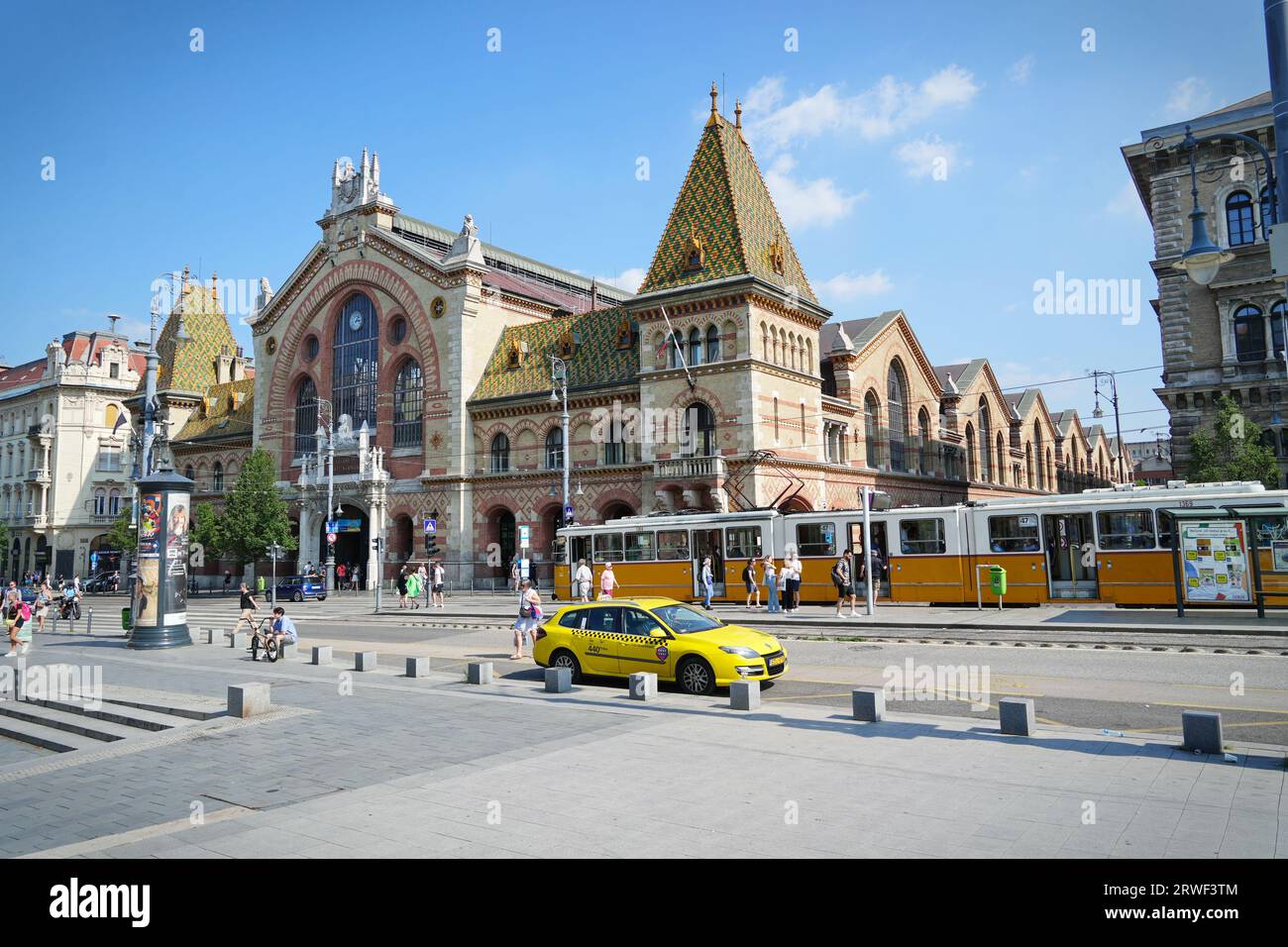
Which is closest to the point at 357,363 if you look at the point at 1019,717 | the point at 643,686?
the point at 643,686

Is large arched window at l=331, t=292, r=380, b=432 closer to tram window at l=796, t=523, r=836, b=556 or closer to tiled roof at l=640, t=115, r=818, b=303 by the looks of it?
tiled roof at l=640, t=115, r=818, b=303

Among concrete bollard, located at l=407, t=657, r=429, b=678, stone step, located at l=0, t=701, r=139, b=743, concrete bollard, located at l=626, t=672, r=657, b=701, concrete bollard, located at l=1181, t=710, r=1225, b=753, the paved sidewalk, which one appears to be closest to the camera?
the paved sidewalk

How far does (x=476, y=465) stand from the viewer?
46.1m

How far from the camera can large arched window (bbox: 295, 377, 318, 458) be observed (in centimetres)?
5416

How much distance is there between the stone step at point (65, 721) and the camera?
37.4ft

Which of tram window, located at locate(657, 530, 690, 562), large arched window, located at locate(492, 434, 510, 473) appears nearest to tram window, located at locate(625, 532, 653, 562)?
tram window, located at locate(657, 530, 690, 562)

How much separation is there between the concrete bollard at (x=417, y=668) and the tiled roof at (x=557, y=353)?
2640cm

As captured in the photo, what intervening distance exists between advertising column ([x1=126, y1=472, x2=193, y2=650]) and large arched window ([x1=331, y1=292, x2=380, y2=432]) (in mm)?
29339

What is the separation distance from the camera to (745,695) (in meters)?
11.4

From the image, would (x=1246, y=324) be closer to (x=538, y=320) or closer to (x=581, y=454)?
(x=581, y=454)

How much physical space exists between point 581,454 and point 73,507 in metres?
55.9

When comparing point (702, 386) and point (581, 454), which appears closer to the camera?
point (702, 386)

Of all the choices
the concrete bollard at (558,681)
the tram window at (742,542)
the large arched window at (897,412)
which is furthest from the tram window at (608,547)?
the large arched window at (897,412)

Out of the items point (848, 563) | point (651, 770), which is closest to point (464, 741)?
point (651, 770)
